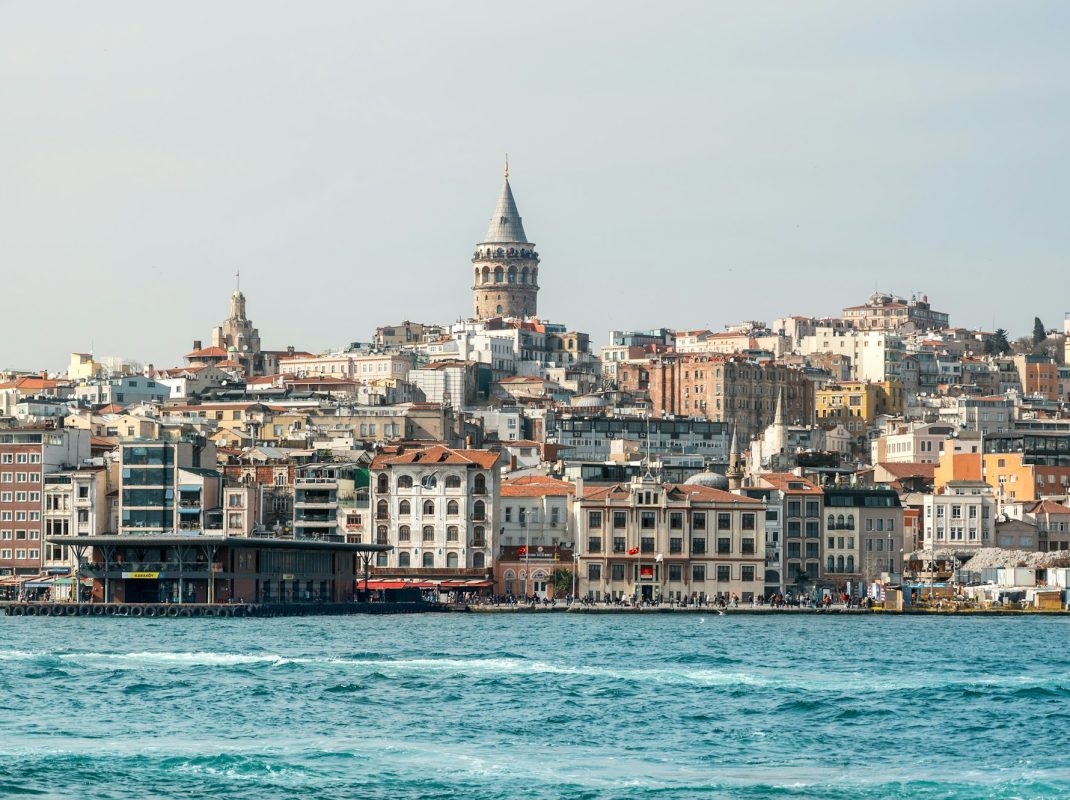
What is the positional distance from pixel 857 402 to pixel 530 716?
125311mm

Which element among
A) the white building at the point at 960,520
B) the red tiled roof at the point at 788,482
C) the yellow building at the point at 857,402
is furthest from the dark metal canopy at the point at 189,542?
the yellow building at the point at 857,402

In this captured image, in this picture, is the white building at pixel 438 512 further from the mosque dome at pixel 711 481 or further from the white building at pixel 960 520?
the white building at pixel 960 520

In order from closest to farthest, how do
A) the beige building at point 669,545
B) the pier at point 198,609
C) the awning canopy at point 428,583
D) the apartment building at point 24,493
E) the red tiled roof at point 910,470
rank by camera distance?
the pier at point 198,609
the awning canopy at point 428,583
the beige building at point 669,545
the apartment building at point 24,493
the red tiled roof at point 910,470

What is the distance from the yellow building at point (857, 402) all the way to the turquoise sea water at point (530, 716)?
311 ft

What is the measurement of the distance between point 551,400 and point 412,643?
99.6 meters

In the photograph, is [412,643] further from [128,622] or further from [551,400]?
[551,400]

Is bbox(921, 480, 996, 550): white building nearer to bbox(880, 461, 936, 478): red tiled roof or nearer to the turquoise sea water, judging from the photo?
bbox(880, 461, 936, 478): red tiled roof

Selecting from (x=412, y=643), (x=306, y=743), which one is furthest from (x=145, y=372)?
(x=306, y=743)

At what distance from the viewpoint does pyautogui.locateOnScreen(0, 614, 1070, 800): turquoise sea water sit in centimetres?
3728

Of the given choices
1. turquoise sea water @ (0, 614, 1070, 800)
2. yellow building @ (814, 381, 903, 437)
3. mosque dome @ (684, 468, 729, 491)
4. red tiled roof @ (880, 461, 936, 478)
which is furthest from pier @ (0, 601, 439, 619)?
yellow building @ (814, 381, 903, 437)

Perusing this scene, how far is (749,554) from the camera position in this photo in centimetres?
9925

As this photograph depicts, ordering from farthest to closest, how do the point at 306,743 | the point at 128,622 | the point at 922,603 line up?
1. the point at 922,603
2. the point at 128,622
3. the point at 306,743

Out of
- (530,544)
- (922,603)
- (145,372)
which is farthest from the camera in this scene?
(145,372)

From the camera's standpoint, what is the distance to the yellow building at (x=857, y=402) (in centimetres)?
16838
